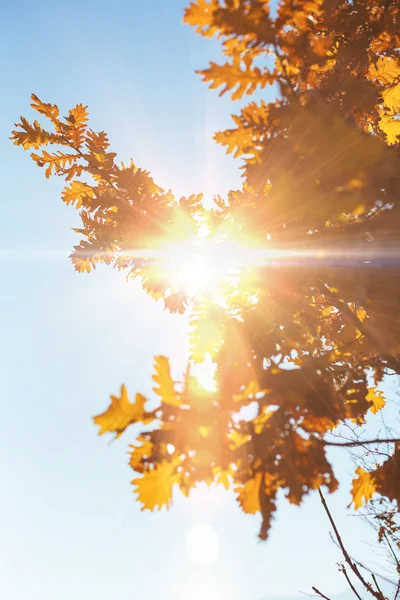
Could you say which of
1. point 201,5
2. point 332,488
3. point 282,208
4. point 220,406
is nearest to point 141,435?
point 220,406

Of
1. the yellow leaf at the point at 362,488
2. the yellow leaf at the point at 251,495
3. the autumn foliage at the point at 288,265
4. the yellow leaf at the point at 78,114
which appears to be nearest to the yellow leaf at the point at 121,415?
the autumn foliage at the point at 288,265

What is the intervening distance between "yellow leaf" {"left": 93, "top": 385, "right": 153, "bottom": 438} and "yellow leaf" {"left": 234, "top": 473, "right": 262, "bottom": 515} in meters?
0.85

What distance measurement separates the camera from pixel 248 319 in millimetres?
2928

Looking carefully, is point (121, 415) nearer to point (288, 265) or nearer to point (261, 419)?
point (261, 419)

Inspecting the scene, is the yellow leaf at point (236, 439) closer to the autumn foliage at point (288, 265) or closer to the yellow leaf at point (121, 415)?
the autumn foliage at point (288, 265)

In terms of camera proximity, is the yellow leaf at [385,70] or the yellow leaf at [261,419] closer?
the yellow leaf at [261,419]

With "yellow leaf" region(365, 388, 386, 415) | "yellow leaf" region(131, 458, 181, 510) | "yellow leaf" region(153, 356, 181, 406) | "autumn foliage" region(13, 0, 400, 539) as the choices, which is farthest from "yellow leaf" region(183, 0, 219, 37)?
"yellow leaf" region(365, 388, 386, 415)

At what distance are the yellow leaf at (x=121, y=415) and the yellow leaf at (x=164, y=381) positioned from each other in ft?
0.41

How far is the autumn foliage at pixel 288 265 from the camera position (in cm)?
210

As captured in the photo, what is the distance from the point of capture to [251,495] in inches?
86.2

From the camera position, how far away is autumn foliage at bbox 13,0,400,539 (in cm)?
210

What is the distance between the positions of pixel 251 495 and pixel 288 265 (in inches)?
87.6

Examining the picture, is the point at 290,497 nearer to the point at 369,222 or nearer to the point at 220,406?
the point at 220,406

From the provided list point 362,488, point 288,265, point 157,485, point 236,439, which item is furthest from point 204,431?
point 288,265
